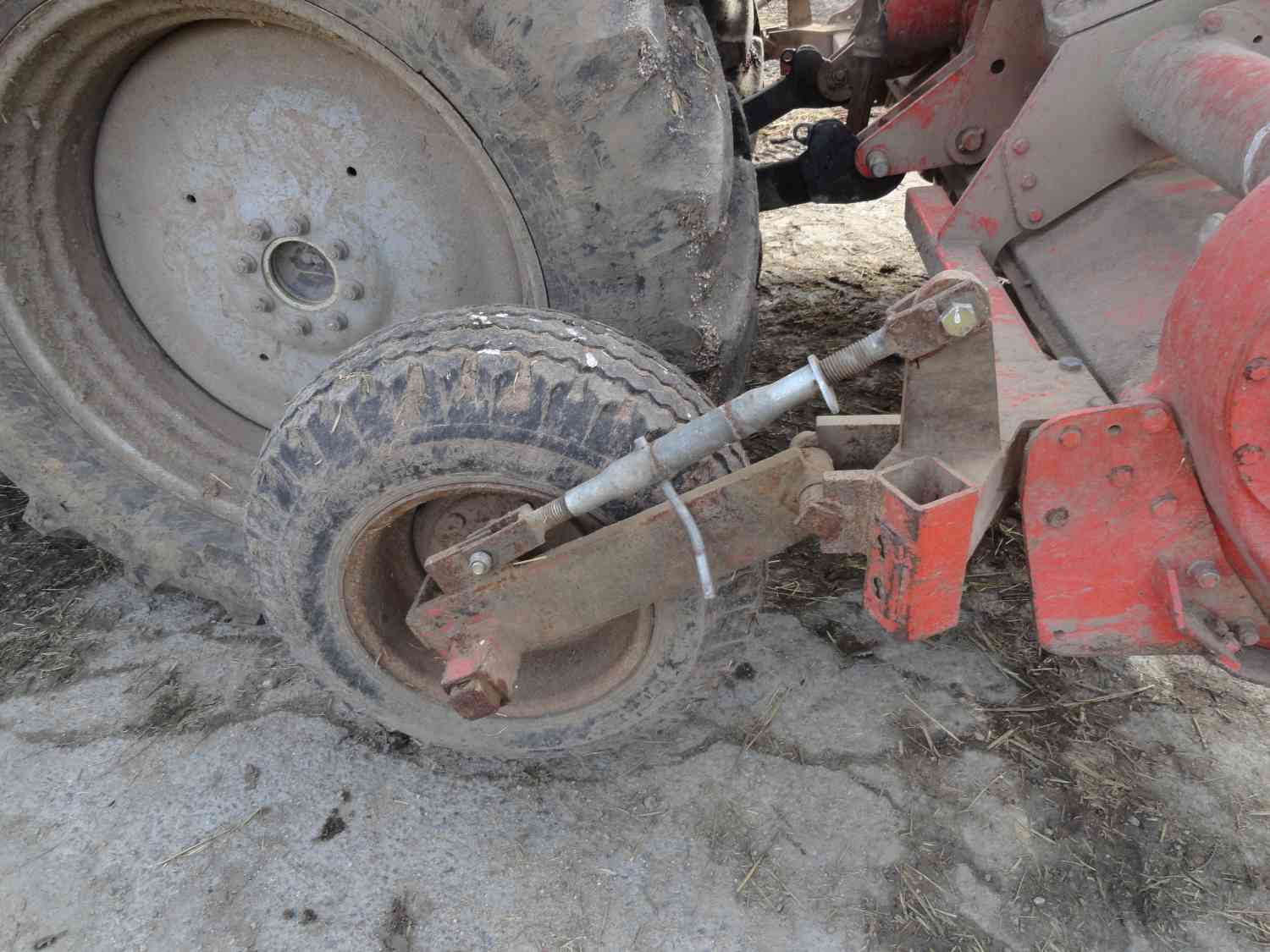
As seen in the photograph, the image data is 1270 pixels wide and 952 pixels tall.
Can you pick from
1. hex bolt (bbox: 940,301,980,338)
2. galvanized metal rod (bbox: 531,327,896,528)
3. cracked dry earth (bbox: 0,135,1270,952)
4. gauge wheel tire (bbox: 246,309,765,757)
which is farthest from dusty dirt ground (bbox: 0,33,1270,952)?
hex bolt (bbox: 940,301,980,338)

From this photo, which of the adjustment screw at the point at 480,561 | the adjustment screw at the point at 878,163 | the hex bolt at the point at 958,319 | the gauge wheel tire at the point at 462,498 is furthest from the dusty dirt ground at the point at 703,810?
the adjustment screw at the point at 878,163

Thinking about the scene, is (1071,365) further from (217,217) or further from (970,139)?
(217,217)

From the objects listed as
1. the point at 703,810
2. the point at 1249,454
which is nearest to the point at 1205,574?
the point at 1249,454

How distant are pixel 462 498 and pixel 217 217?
1.17m

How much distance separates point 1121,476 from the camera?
5.25 ft

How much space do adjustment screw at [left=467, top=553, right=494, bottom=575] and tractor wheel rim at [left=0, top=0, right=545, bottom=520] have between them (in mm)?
647

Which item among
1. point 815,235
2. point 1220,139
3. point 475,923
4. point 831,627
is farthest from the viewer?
point 815,235

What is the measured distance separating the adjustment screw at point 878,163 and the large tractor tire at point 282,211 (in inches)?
28.4

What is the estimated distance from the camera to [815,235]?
4711mm

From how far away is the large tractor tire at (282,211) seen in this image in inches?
69.8

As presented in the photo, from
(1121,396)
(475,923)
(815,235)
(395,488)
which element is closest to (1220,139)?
(1121,396)

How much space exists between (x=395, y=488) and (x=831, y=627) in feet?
4.42

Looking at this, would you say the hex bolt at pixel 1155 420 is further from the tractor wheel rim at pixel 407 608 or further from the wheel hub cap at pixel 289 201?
the wheel hub cap at pixel 289 201

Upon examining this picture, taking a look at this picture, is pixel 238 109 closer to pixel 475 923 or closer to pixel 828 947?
pixel 475 923
